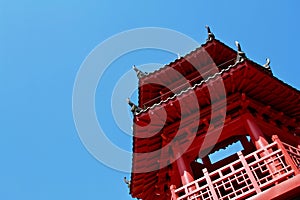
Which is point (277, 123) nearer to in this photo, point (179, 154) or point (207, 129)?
point (207, 129)

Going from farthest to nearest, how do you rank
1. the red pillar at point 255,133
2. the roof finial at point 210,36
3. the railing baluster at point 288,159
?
the roof finial at point 210,36 → the red pillar at point 255,133 → the railing baluster at point 288,159

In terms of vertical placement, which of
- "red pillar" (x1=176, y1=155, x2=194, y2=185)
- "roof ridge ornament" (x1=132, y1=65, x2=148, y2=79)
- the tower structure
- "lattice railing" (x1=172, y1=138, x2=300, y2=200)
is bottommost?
"lattice railing" (x1=172, y1=138, x2=300, y2=200)

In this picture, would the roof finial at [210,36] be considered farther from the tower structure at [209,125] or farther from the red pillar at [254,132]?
the red pillar at [254,132]

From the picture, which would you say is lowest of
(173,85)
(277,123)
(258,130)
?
(258,130)

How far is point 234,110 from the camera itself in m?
9.61

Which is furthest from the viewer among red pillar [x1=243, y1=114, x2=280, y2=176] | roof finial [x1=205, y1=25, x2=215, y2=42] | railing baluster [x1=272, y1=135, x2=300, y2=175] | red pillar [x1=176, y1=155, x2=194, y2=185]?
roof finial [x1=205, y1=25, x2=215, y2=42]

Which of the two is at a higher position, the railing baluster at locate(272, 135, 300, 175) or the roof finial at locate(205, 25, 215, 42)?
the roof finial at locate(205, 25, 215, 42)

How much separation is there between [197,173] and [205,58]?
4.16m

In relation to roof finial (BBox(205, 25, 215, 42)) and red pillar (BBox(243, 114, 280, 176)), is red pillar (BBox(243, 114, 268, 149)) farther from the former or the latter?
roof finial (BBox(205, 25, 215, 42))

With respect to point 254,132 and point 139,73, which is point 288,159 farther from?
point 139,73

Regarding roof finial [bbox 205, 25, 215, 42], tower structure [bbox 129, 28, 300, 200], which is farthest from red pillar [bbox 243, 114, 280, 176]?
roof finial [bbox 205, 25, 215, 42]

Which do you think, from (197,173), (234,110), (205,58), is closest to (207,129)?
(234,110)

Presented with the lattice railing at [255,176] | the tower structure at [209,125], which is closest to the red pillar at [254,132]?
the tower structure at [209,125]

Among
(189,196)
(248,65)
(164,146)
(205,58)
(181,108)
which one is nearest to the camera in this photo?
(189,196)
